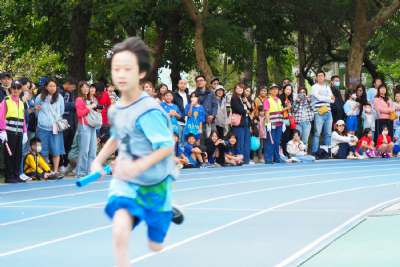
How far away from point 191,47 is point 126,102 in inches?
1263

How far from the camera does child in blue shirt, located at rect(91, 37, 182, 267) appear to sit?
6180mm

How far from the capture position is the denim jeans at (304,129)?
24.1m

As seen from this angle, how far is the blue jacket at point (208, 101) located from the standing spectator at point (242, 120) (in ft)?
1.61

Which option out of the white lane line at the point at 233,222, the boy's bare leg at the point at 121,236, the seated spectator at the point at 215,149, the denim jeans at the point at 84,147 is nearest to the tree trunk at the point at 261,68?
the seated spectator at the point at 215,149

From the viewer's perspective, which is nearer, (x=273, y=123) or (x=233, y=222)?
(x=233, y=222)

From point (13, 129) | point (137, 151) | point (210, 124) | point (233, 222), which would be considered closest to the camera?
point (137, 151)

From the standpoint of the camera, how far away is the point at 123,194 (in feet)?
20.3

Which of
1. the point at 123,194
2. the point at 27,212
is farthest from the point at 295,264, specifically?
the point at 27,212

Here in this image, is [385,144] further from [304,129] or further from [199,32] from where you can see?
[199,32]

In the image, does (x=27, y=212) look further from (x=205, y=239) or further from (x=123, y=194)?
(x=123, y=194)

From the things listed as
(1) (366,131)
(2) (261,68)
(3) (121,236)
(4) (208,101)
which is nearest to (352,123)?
(1) (366,131)

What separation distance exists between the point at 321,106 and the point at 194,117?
14.9 feet

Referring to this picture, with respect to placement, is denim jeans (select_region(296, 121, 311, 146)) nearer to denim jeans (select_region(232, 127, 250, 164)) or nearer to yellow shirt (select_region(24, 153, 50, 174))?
denim jeans (select_region(232, 127, 250, 164))

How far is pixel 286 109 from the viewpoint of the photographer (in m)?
23.7
